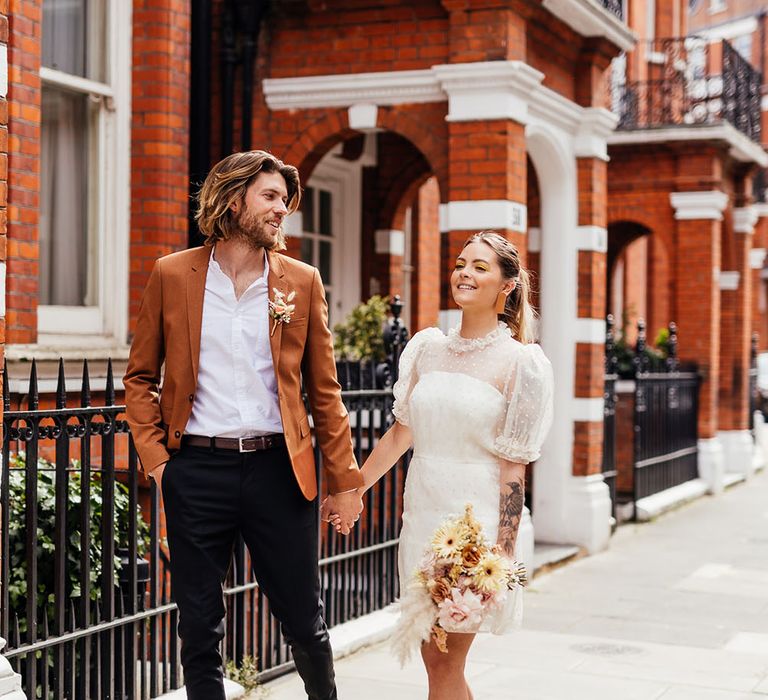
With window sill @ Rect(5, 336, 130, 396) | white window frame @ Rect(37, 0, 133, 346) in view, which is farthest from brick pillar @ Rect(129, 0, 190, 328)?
window sill @ Rect(5, 336, 130, 396)

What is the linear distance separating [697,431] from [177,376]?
1240 cm

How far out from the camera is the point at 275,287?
4199 millimetres

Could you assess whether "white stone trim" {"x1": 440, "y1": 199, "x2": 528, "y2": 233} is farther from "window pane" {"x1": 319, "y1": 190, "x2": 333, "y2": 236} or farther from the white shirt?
the white shirt

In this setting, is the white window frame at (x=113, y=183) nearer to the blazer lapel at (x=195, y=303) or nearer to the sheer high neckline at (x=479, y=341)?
the blazer lapel at (x=195, y=303)

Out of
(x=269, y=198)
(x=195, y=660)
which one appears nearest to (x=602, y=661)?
(x=195, y=660)

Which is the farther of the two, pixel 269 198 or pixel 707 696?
pixel 707 696

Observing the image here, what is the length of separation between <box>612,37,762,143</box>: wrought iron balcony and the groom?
12.0 meters

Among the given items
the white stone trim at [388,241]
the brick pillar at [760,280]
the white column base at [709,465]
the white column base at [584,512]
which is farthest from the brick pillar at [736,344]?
the brick pillar at [760,280]

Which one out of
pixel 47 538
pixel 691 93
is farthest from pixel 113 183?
pixel 691 93

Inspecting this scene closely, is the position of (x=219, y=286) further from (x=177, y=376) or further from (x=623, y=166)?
(x=623, y=166)

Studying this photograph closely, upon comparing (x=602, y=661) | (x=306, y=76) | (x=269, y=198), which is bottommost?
(x=602, y=661)

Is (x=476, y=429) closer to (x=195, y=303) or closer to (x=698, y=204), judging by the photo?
(x=195, y=303)

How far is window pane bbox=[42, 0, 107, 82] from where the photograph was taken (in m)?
7.43

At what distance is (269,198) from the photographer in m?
4.13
